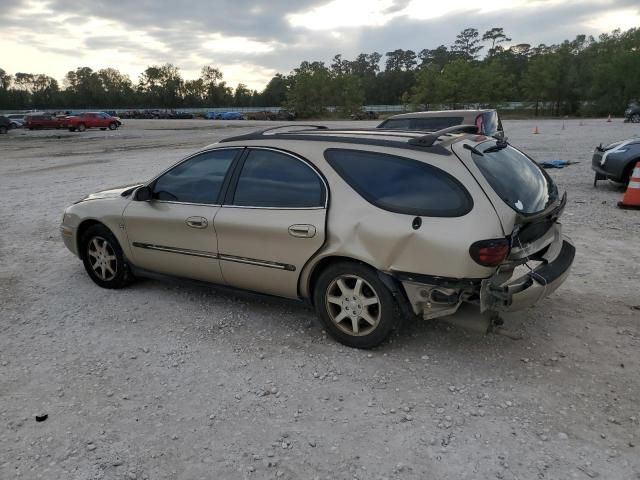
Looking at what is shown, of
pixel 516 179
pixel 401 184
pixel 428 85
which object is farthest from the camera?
pixel 428 85

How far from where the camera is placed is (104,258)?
5121 mm

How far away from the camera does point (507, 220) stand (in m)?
3.23

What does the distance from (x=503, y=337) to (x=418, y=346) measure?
2.31 feet

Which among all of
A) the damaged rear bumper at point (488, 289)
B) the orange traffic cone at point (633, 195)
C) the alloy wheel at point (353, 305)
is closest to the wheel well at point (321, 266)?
the alloy wheel at point (353, 305)

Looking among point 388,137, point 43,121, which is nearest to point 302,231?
point 388,137

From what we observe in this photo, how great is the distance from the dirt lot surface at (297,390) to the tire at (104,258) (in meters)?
0.14

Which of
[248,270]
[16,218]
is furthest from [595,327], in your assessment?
[16,218]

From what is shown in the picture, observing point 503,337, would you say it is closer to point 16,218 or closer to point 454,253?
point 454,253

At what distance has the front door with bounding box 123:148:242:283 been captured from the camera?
4305 millimetres

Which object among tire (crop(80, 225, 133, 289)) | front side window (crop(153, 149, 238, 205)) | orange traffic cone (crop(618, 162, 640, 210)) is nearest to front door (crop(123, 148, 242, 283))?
front side window (crop(153, 149, 238, 205))

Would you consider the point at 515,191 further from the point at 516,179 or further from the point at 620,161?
the point at 620,161

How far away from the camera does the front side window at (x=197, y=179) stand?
4328 millimetres

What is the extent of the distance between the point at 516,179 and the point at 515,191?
195 millimetres

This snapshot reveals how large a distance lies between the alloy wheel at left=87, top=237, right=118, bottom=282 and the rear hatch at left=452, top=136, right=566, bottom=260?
358 centimetres
